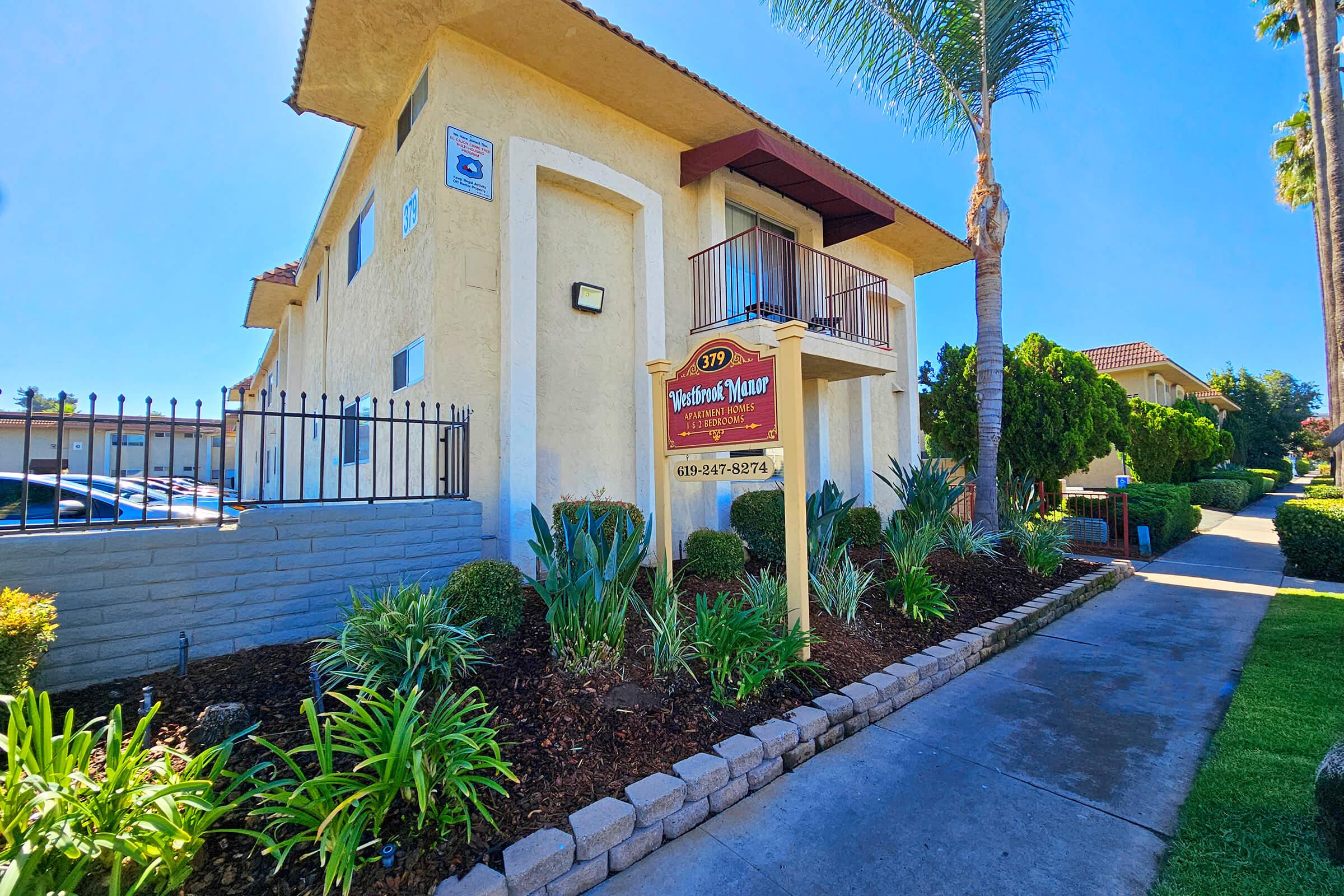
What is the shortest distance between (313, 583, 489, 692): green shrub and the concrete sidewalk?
1.65m

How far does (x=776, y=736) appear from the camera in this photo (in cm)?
339

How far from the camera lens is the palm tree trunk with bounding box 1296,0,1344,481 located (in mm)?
6172

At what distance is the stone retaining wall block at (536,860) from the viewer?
2281 mm

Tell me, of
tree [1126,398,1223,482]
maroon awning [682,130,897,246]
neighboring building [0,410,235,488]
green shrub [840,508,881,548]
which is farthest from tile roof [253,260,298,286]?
tree [1126,398,1223,482]

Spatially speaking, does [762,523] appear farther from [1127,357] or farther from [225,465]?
[1127,357]

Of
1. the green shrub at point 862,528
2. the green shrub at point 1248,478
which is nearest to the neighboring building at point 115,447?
the green shrub at point 862,528

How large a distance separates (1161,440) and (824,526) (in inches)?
788

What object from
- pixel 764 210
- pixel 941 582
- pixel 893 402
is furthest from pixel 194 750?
pixel 893 402

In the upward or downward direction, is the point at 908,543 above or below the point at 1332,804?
above

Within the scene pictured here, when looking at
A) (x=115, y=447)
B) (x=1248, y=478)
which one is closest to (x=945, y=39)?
(x=115, y=447)

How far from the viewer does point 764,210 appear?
9617 mm

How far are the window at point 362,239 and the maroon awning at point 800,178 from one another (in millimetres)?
4770

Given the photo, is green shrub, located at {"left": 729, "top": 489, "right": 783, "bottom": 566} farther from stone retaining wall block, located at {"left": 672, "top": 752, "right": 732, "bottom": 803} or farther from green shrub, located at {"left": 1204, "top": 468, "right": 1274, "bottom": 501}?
green shrub, located at {"left": 1204, "top": 468, "right": 1274, "bottom": 501}

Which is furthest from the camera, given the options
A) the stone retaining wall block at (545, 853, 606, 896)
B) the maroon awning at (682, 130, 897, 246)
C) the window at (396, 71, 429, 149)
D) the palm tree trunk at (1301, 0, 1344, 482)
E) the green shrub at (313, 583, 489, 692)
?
the maroon awning at (682, 130, 897, 246)
